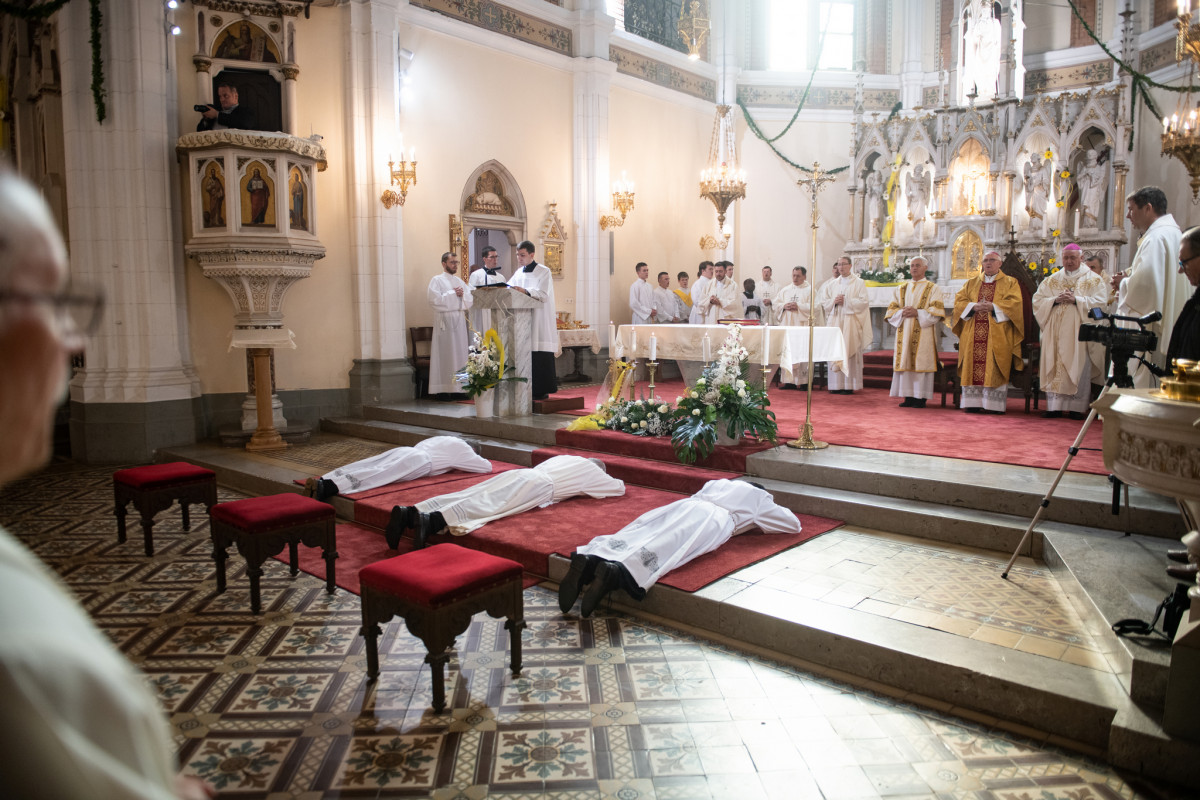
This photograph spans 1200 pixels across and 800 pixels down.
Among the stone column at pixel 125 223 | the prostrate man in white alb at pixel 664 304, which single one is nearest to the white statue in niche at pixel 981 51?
the prostrate man in white alb at pixel 664 304

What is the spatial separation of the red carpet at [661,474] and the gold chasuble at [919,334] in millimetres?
4169

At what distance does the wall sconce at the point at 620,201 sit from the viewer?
12.2m

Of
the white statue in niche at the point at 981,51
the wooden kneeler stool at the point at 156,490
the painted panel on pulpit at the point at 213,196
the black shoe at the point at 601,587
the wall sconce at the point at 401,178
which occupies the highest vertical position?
the white statue in niche at the point at 981,51

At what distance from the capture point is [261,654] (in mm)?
3830

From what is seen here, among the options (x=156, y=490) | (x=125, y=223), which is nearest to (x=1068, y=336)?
(x=156, y=490)

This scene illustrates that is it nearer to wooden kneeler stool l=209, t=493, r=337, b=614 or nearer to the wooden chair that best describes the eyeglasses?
wooden kneeler stool l=209, t=493, r=337, b=614

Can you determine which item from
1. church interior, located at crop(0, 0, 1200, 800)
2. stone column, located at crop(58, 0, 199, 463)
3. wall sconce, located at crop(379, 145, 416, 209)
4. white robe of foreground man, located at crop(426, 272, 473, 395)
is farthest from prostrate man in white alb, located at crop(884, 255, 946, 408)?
stone column, located at crop(58, 0, 199, 463)

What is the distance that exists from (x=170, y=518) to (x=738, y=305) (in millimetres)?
8840

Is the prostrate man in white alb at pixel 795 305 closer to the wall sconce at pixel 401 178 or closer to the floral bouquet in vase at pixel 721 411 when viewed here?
the floral bouquet in vase at pixel 721 411

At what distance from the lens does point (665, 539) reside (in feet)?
14.8

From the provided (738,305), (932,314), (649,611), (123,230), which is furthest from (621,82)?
(649,611)

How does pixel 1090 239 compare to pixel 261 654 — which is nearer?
pixel 261 654

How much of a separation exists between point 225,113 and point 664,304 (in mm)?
7121

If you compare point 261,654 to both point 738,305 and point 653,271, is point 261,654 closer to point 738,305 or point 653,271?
point 738,305
